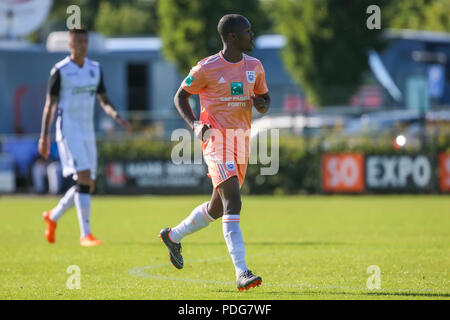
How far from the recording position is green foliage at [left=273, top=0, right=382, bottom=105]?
43500 millimetres

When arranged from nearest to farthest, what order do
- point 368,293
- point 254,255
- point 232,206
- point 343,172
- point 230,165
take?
point 368,293, point 232,206, point 230,165, point 254,255, point 343,172

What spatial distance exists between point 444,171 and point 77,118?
46.1 feet

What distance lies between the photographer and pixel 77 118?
38.5ft

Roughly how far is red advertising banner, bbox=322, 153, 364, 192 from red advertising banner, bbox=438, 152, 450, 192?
207cm

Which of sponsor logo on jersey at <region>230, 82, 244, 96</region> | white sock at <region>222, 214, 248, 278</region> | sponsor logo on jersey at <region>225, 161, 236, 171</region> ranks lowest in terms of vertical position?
white sock at <region>222, 214, 248, 278</region>

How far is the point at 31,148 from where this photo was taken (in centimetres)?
2581

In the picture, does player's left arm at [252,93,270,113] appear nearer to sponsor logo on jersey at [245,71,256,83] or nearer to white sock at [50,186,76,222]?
sponsor logo on jersey at [245,71,256,83]

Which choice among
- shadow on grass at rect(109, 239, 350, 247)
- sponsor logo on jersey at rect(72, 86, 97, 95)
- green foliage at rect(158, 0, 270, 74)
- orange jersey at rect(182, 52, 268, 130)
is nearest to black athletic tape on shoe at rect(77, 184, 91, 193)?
shadow on grass at rect(109, 239, 350, 247)

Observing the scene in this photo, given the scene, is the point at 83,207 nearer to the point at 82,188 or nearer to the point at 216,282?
the point at 82,188

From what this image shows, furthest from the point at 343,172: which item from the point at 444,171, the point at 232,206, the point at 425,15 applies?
the point at 425,15

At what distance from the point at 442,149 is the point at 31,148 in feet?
38.8
